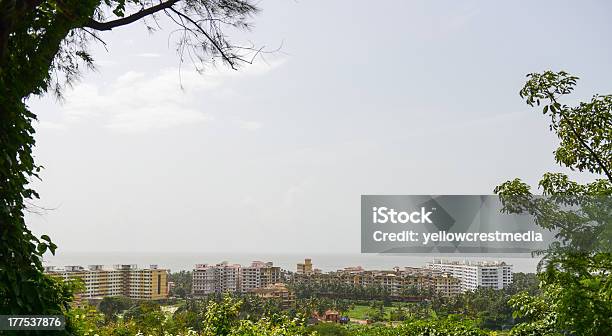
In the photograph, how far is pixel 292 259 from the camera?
7.75 metres

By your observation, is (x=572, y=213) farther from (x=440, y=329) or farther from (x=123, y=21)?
(x=123, y=21)

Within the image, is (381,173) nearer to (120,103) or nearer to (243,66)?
(120,103)

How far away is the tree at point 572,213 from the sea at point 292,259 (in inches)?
84.6

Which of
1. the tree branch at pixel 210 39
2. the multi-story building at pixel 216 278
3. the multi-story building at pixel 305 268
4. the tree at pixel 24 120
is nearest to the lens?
the tree at pixel 24 120

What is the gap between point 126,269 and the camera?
6.69 m

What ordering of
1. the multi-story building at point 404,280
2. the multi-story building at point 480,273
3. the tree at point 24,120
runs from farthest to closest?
the multi-story building at point 404,280
the multi-story building at point 480,273
the tree at point 24,120

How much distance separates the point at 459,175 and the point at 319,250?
2447 millimetres

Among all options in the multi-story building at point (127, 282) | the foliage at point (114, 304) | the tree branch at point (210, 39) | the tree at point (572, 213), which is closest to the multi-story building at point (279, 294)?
the multi-story building at point (127, 282)

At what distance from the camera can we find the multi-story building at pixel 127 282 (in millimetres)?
6195

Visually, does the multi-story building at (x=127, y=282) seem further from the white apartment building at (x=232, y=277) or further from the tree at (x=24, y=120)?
the tree at (x=24, y=120)

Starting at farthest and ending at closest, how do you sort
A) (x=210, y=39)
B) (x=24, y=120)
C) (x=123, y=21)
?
(x=210, y=39), (x=123, y=21), (x=24, y=120)

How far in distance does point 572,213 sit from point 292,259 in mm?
4801

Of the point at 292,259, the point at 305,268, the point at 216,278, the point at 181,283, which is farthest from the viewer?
the point at 292,259

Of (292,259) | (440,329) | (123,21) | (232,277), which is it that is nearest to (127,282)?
(232,277)
